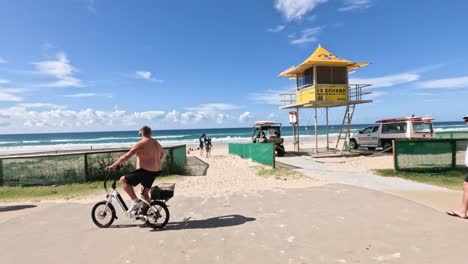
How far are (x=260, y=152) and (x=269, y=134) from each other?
5905mm

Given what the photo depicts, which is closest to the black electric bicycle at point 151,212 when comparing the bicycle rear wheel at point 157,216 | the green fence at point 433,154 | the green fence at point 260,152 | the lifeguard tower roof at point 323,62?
the bicycle rear wheel at point 157,216

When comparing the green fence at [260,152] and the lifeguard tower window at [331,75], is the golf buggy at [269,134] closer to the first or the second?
the green fence at [260,152]

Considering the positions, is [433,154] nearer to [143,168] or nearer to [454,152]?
[454,152]

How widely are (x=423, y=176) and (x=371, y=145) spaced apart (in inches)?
428

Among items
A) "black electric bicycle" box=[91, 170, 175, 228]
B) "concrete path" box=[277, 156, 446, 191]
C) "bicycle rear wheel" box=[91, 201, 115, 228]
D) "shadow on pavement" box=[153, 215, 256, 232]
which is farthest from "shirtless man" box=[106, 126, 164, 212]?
"concrete path" box=[277, 156, 446, 191]

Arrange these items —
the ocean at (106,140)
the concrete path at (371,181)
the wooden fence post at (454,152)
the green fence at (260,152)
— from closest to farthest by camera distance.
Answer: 1. the concrete path at (371,181)
2. the wooden fence post at (454,152)
3. the green fence at (260,152)
4. the ocean at (106,140)

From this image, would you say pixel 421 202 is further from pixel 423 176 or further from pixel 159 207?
pixel 159 207

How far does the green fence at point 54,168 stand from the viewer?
11.3 meters

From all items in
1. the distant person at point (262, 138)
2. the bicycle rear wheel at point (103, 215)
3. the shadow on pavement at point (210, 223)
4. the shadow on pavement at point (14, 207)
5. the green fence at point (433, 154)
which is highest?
the distant person at point (262, 138)

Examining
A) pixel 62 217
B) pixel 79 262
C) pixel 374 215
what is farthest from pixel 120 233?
pixel 374 215

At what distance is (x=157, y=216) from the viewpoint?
227 inches

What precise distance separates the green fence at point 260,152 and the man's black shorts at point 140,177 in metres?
9.00

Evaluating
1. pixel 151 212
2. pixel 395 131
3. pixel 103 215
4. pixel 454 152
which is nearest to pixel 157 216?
pixel 151 212

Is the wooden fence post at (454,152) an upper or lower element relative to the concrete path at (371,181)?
upper
